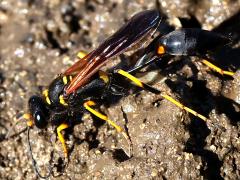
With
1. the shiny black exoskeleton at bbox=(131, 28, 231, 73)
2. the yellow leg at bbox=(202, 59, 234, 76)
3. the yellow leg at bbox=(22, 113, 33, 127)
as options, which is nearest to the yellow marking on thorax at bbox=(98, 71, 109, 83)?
the shiny black exoskeleton at bbox=(131, 28, 231, 73)

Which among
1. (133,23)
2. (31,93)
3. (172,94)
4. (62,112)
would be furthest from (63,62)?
(172,94)

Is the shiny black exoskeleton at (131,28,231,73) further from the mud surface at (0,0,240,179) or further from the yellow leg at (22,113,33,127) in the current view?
the yellow leg at (22,113,33,127)

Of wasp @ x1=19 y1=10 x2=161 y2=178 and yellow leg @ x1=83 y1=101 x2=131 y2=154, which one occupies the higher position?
wasp @ x1=19 y1=10 x2=161 y2=178

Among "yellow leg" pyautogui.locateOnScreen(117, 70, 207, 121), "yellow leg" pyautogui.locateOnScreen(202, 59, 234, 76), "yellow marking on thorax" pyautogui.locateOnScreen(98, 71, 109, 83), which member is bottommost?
"yellow leg" pyautogui.locateOnScreen(202, 59, 234, 76)

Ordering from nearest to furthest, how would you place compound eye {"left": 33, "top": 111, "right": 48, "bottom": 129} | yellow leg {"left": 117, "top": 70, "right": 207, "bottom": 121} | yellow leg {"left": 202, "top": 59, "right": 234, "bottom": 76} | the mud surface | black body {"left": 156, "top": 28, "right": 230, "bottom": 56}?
1. the mud surface
2. yellow leg {"left": 117, "top": 70, "right": 207, "bottom": 121}
3. black body {"left": 156, "top": 28, "right": 230, "bottom": 56}
4. yellow leg {"left": 202, "top": 59, "right": 234, "bottom": 76}
5. compound eye {"left": 33, "top": 111, "right": 48, "bottom": 129}

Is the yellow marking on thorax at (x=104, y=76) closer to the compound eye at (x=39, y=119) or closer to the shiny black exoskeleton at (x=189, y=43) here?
the shiny black exoskeleton at (x=189, y=43)

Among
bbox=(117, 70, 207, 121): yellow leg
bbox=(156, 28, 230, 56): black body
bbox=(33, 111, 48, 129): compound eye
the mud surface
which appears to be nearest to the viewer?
the mud surface

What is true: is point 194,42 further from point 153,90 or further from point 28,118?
point 28,118
